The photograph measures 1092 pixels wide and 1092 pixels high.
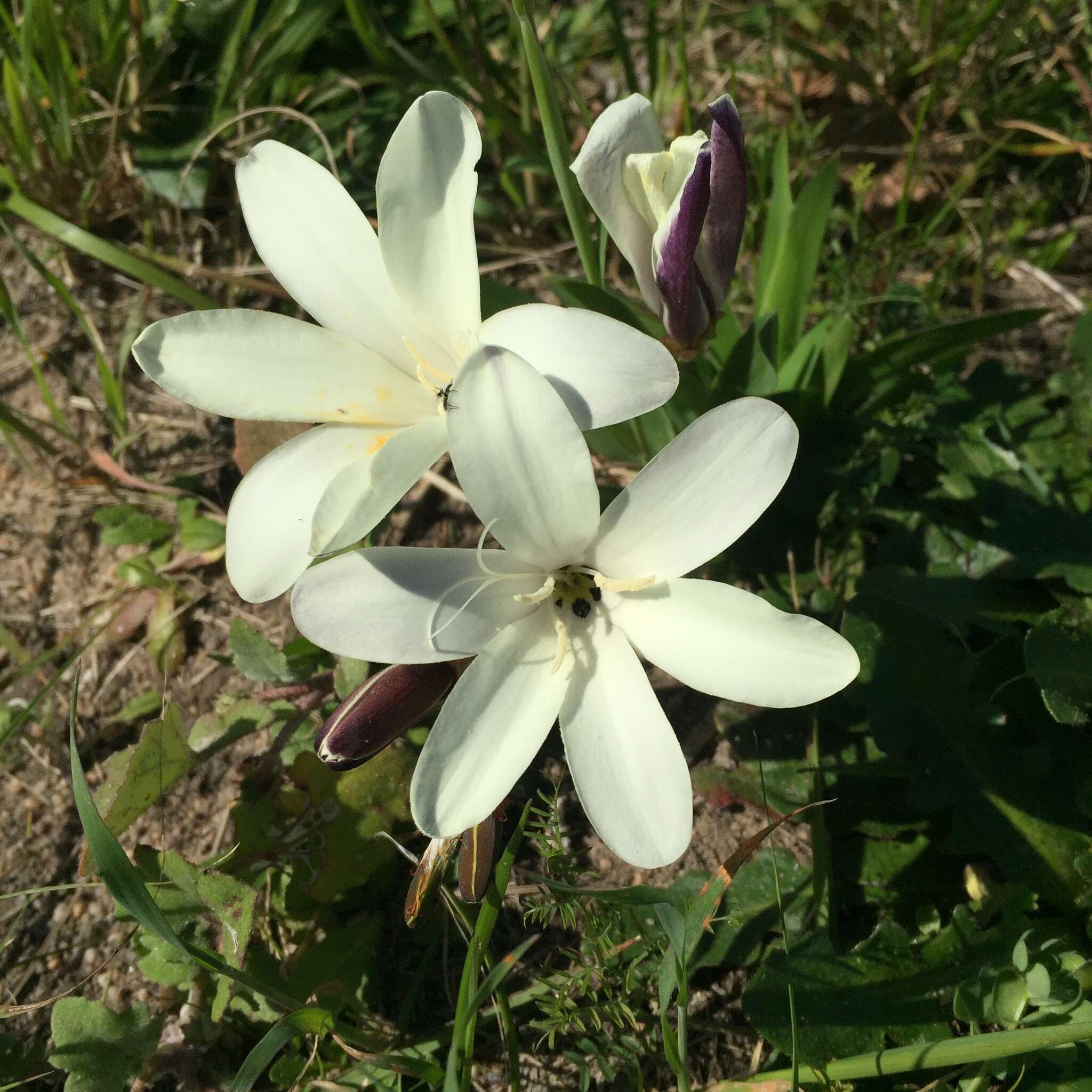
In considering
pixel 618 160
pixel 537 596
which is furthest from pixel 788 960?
pixel 618 160

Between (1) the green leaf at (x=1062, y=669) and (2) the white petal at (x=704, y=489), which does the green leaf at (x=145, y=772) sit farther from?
(1) the green leaf at (x=1062, y=669)

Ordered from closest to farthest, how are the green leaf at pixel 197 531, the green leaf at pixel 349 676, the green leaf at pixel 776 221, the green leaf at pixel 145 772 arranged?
the green leaf at pixel 145 772 → the green leaf at pixel 349 676 → the green leaf at pixel 776 221 → the green leaf at pixel 197 531

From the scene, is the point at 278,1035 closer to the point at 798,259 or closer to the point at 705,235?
the point at 705,235

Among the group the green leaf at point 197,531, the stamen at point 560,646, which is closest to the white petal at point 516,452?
the stamen at point 560,646

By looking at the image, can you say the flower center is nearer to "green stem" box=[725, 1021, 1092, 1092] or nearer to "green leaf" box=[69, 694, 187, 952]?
"green leaf" box=[69, 694, 187, 952]

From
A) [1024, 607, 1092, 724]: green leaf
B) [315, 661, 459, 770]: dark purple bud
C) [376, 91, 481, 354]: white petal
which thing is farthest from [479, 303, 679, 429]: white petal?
[1024, 607, 1092, 724]: green leaf
